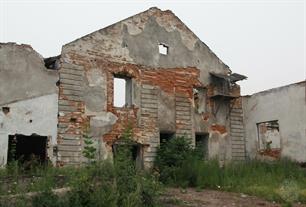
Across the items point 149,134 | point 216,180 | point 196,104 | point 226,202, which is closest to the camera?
point 226,202

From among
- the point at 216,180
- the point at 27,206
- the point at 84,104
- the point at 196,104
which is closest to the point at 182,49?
the point at 196,104

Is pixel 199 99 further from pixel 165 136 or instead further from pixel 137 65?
pixel 137 65

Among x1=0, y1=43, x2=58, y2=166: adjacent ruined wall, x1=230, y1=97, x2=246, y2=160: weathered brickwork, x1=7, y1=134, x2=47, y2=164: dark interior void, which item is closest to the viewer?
x1=0, y1=43, x2=58, y2=166: adjacent ruined wall

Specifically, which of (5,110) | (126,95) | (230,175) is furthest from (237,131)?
(5,110)

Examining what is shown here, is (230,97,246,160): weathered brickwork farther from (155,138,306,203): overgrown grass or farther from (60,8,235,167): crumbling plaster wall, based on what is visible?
(155,138,306,203): overgrown grass

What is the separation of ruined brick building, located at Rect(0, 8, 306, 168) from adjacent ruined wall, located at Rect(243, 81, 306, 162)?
0.27 m

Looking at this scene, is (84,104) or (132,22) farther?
(132,22)

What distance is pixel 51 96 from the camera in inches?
554

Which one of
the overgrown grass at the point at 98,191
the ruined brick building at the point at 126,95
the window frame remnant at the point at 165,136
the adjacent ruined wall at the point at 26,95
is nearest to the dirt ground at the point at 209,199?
the overgrown grass at the point at 98,191

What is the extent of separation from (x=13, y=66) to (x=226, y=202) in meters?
8.05

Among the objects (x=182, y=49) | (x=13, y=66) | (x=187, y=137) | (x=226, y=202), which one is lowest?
(x=226, y=202)

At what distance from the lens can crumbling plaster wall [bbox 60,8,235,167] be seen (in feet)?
48.3

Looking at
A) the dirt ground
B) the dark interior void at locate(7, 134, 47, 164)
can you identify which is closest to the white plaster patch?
the dark interior void at locate(7, 134, 47, 164)

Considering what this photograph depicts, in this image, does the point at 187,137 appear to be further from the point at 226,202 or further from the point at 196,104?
the point at 226,202
